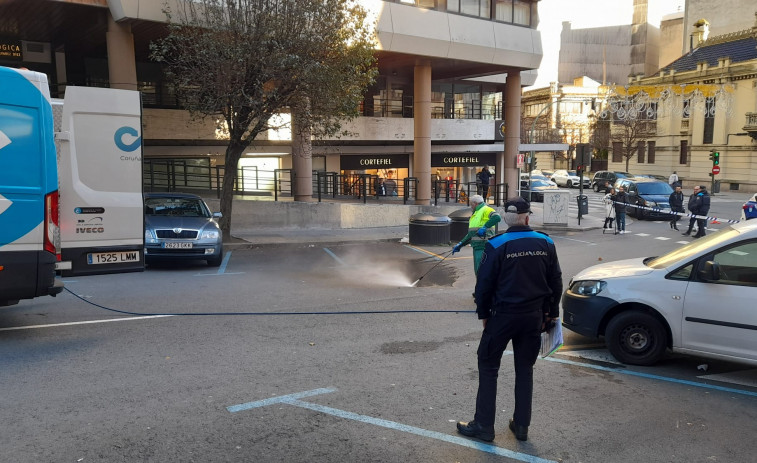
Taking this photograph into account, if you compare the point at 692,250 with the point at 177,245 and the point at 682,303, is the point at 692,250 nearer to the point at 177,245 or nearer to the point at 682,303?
the point at 682,303

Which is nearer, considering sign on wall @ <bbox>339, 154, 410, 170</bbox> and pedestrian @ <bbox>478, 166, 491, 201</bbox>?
pedestrian @ <bbox>478, 166, 491, 201</bbox>

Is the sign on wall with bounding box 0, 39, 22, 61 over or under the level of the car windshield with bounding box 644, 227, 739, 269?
over

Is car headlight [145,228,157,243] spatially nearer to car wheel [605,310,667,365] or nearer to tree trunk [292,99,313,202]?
tree trunk [292,99,313,202]

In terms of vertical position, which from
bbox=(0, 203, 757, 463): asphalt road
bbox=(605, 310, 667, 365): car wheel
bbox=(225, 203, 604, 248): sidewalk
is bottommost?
bbox=(225, 203, 604, 248): sidewalk

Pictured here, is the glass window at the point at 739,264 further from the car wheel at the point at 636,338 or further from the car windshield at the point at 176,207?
the car windshield at the point at 176,207

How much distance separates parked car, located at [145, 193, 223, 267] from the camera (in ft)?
39.9

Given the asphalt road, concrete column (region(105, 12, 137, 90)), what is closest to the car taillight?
the asphalt road

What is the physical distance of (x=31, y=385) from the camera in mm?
5520

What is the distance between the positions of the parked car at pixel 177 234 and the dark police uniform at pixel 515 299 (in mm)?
8999


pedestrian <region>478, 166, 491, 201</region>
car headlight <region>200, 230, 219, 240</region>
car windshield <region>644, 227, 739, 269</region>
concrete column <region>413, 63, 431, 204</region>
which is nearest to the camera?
car windshield <region>644, 227, 739, 269</region>

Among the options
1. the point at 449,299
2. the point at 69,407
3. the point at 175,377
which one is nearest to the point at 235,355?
the point at 175,377

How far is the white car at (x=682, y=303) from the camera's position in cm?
584

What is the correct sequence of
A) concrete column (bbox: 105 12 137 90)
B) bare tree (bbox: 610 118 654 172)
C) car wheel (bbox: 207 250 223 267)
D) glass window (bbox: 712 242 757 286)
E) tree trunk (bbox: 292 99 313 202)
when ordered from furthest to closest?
1. bare tree (bbox: 610 118 654 172)
2. tree trunk (bbox: 292 99 313 202)
3. concrete column (bbox: 105 12 137 90)
4. car wheel (bbox: 207 250 223 267)
5. glass window (bbox: 712 242 757 286)

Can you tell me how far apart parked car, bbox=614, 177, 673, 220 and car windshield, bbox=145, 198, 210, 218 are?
738 inches
